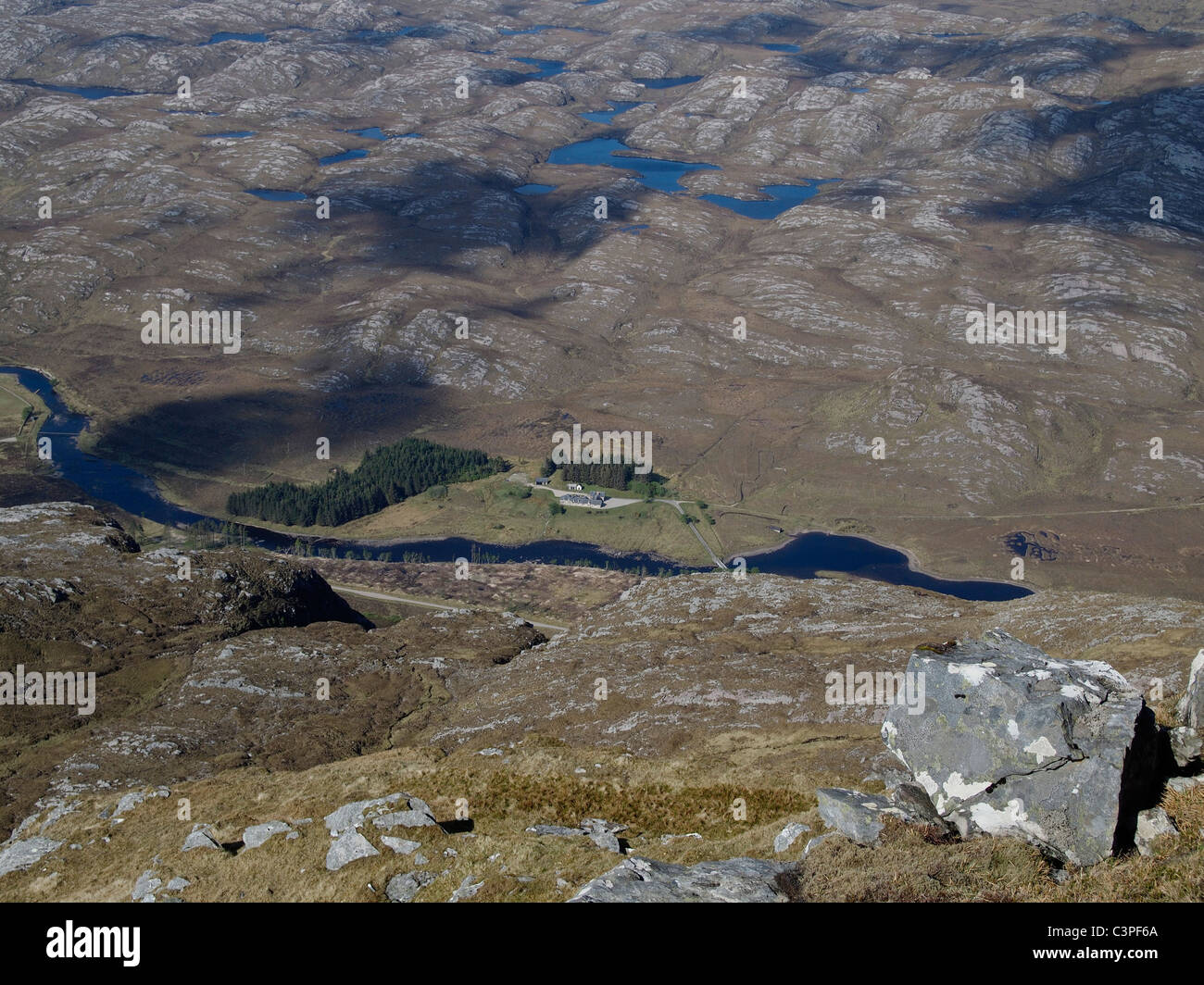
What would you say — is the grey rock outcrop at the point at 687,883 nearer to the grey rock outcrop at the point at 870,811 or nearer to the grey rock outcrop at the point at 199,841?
the grey rock outcrop at the point at 870,811

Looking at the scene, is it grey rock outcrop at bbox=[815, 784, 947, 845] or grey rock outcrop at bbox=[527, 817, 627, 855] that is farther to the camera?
grey rock outcrop at bbox=[527, 817, 627, 855]

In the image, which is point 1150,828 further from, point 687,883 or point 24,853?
point 24,853

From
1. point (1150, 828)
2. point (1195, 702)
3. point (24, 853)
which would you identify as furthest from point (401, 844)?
point (1195, 702)

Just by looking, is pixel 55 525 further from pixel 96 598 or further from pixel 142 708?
pixel 142 708

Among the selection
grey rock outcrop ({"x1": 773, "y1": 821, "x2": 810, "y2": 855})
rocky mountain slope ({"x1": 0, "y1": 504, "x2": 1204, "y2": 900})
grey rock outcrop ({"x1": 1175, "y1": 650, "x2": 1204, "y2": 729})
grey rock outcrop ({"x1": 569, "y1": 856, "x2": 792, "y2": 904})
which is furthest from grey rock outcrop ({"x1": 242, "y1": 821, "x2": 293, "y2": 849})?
grey rock outcrop ({"x1": 1175, "y1": 650, "x2": 1204, "y2": 729})

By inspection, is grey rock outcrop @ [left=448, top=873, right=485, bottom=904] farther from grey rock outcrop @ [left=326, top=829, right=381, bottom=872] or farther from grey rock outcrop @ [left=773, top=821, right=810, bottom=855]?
grey rock outcrop @ [left=773, top=821, right=810, bottom=855]
